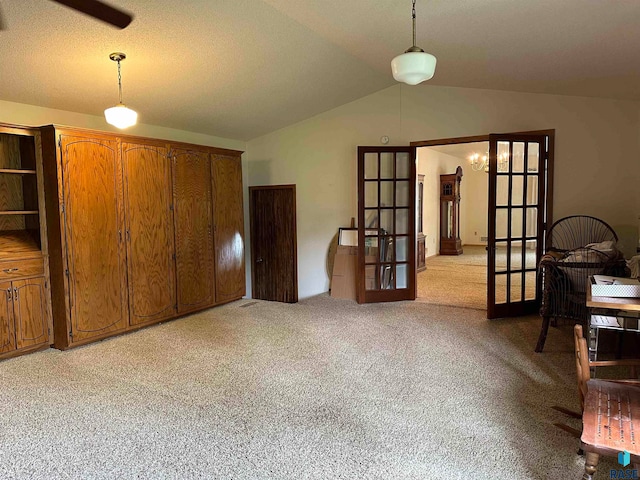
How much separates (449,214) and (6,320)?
30.6 ft

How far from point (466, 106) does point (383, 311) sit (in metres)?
2.79

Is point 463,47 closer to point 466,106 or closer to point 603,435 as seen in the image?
point 466,106

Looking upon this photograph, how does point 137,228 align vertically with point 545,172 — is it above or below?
below

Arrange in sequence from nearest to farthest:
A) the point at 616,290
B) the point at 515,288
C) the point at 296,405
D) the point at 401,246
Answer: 1. the point at 616,290
2. the point at 296,405
3. the point at 515,288
4. the point at 401,246

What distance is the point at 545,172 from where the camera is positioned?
4859mm

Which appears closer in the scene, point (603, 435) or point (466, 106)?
point (603, 435)

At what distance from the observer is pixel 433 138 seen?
553 centimetres

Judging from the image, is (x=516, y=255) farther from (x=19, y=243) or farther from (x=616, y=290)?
(x=19, y=243)

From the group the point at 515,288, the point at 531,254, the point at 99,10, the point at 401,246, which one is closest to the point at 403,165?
the point at 401,246

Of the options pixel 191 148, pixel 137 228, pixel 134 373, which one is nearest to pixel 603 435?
pixel 134 373

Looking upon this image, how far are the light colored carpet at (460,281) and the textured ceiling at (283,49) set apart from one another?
83.2 inches

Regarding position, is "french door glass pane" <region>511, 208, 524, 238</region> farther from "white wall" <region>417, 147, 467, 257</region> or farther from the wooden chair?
"white wall" <region>417, 147, 467, 257</region>

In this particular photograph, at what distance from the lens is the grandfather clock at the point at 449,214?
1055cm

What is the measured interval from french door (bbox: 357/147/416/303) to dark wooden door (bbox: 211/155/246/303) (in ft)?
5.43
